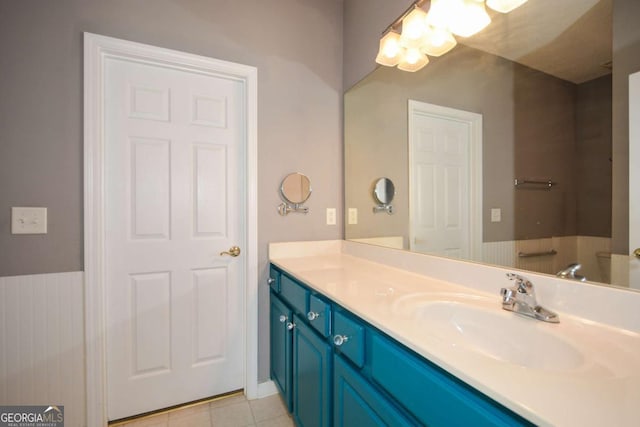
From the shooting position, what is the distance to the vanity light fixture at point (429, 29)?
1.07 m

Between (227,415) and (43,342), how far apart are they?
3.23 feet

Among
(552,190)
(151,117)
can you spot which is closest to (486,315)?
(552,190)

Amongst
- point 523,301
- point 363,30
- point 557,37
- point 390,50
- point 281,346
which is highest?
point 363,30

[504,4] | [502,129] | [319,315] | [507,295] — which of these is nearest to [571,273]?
[507,295]

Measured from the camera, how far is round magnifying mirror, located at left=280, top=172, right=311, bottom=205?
1745mm

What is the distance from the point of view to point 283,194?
175cm

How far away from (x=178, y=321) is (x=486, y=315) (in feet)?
5.12

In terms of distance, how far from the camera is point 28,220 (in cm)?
127

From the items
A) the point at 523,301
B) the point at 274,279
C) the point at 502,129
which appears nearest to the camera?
the point at 523,301

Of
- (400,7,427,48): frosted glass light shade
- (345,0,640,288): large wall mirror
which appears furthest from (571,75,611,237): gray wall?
(400,7,427,48): frosted glass light shade

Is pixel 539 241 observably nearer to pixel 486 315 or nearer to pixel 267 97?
pixel 486 315

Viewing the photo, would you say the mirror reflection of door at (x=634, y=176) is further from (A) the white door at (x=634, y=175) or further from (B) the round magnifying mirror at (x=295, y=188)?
(B) the round magnifying mirror at (x=295, y=188)

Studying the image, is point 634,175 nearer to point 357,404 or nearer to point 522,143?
point 522,143

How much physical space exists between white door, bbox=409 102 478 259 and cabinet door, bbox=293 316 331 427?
0.68 m
